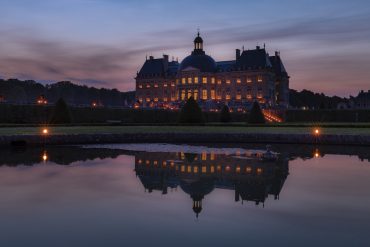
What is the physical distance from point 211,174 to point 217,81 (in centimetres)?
8532

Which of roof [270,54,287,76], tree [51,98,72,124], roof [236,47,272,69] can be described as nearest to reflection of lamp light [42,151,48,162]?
tree [51,98,72,124]

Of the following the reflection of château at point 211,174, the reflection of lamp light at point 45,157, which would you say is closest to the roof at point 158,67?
the reflection of lamp light at point 45,157

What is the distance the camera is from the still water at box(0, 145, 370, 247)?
751 centimetres

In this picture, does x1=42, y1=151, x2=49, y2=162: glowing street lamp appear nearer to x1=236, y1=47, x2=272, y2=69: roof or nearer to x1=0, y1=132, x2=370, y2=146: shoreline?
x1=0, y1=132, x2=370, y2=146: shoreline

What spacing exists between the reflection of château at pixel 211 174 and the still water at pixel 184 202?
0.03 m

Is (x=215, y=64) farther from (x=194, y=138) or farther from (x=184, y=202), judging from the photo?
(x=184, y=202)

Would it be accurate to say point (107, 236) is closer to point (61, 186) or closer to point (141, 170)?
point (61, 186)

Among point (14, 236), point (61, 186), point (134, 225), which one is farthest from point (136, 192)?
point (14, 236)

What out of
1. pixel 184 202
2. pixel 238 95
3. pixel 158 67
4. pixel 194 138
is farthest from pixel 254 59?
pixel 184 202

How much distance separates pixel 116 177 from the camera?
45.2 ft

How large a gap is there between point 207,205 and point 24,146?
16.6 metres

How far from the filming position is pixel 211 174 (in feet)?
46.0

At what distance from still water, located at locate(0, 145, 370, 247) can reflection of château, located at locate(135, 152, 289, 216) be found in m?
0.03

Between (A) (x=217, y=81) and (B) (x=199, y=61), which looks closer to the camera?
(A) (x=217, y=81)
